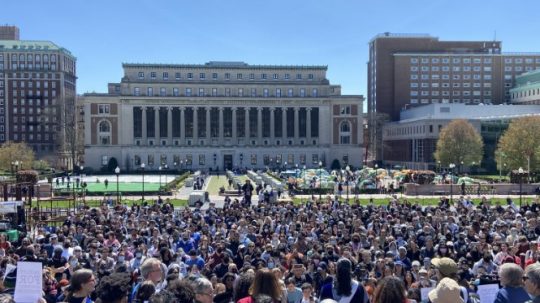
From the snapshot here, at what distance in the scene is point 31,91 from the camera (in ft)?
513

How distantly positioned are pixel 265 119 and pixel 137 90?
26986 millimetres

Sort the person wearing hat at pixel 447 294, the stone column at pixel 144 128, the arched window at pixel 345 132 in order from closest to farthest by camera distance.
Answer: the person wearing hat at pixel 447 294, the stone column at pixel 144 128, the arched window at pixel 345 132

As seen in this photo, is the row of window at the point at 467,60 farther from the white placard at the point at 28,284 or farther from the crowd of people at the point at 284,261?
the white placard at the point at 28,284

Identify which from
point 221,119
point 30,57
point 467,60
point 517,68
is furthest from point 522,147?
point 30,57

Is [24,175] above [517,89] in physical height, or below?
below

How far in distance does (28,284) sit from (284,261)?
7.55 metres

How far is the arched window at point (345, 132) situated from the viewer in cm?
12357

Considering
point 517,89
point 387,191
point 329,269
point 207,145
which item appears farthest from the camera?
point 517,89

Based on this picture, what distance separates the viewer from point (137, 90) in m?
122

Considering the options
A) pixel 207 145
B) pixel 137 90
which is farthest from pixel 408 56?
pixel 137 90

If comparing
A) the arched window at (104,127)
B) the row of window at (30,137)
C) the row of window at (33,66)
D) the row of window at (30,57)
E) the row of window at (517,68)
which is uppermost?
the row of window at (30,57)

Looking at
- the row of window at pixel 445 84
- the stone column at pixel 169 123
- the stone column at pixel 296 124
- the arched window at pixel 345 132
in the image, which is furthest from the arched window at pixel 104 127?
the row of window at pixel 445 84

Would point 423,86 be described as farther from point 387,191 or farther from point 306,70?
point 387,191

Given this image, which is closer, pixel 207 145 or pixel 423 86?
pixel 207 145
